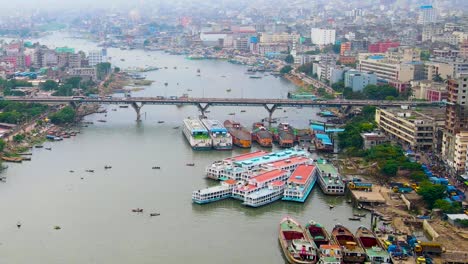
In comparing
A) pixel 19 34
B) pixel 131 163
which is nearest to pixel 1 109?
pixel 131 163

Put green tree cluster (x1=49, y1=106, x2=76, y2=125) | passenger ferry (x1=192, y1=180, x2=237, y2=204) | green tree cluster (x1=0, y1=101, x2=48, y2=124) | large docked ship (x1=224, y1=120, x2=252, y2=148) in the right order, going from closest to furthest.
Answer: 1. passenger ferry (x1=192, y1=180, x2=237, y2=204)
2. large docked ship (x1=224, y1=120, x2=252, y2=148)
3. green tree cluster (x1=0, y1=101, x2=48, y2=124)
4. green tree cluster (x1=49, y1=106, x2=76, y2=125)

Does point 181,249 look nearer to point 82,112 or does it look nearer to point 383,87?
point 82,112

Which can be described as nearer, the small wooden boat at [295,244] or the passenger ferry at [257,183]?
the small wooden boat at [295,244]

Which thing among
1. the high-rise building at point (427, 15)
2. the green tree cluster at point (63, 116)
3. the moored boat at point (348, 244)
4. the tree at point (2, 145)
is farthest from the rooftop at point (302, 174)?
the high-rise building at point (427, 15)

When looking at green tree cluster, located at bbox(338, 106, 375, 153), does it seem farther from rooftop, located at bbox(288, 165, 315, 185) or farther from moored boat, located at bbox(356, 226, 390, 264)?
moored boat, located at bbox(356, 226, 390, 264)

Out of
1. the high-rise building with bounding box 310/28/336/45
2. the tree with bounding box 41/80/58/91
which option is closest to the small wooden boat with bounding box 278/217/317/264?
the tree with bounding box 41/80/58/91

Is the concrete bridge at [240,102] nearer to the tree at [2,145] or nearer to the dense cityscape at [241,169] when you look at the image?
the dense cityscape at [241,169]

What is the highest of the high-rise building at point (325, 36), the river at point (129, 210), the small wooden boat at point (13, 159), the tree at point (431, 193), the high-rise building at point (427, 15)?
the high-rise building at point (427, 15)
